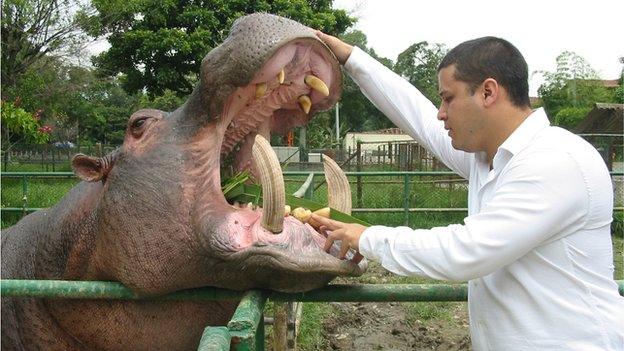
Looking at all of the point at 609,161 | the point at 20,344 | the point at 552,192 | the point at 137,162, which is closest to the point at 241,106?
the point at 137,162

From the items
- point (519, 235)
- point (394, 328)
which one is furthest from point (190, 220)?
point (394, 328)

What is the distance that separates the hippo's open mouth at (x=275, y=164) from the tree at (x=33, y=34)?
1489cm

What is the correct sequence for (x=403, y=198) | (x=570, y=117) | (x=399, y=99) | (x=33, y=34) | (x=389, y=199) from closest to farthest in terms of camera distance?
(x=399, y=99) → (x=403, y=198) → (x=389, y=199) → (x=33, y=34) → (x=570, y=117)

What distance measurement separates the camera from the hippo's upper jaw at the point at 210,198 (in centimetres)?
197

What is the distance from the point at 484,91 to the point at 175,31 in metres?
20.4

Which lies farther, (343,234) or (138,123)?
(138,123)

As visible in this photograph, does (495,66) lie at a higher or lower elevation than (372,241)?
higher

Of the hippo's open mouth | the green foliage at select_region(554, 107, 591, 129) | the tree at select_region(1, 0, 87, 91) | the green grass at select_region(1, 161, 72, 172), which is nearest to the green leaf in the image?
the hippo's open mouth

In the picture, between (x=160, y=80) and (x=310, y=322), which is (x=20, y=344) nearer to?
(x=310, y=322)

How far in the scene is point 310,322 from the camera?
6.38m

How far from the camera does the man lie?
5.50ft

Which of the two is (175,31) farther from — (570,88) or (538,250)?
(570,88)

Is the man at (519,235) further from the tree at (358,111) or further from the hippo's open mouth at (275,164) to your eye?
the tree at (358,111)

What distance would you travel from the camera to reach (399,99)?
275cm
